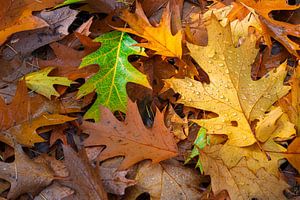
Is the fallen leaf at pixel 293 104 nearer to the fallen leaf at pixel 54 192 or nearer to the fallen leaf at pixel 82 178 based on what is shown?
the fallen leaf at pixel 82 178

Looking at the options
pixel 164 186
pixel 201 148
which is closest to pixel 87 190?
pixel 164 186

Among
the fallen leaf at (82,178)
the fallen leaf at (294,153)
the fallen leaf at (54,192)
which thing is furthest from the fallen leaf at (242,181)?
the fallen leaf at (54,192)

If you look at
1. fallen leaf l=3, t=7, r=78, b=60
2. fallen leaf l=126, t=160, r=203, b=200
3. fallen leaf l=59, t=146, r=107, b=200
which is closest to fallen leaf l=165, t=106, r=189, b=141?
fallen leaf l=126, t=160, r=203, b=200

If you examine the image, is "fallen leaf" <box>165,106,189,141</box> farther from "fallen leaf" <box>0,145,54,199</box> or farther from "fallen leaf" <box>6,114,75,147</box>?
"fallen leaf" <box>0,145,54,199</box>

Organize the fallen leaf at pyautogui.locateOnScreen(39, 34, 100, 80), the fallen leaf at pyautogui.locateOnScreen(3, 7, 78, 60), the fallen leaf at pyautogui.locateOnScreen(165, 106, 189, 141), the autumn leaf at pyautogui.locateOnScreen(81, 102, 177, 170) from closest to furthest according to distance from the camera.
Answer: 1. the autumn leaf at pyautogui.locateOnScreen(81, 102, 177, 170)
2. the fallen leaf at pyautogui.locateOnScreen(165, 106, 189, 141)
3. the fallen leaf at pyautogui.locateOnScreen(39, 34, 100, 80)
4. the fallen leaf at pyautogui.locateOnScreen(3, 7, 78, 60)

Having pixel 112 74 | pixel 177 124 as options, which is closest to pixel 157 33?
pixel 112 74
